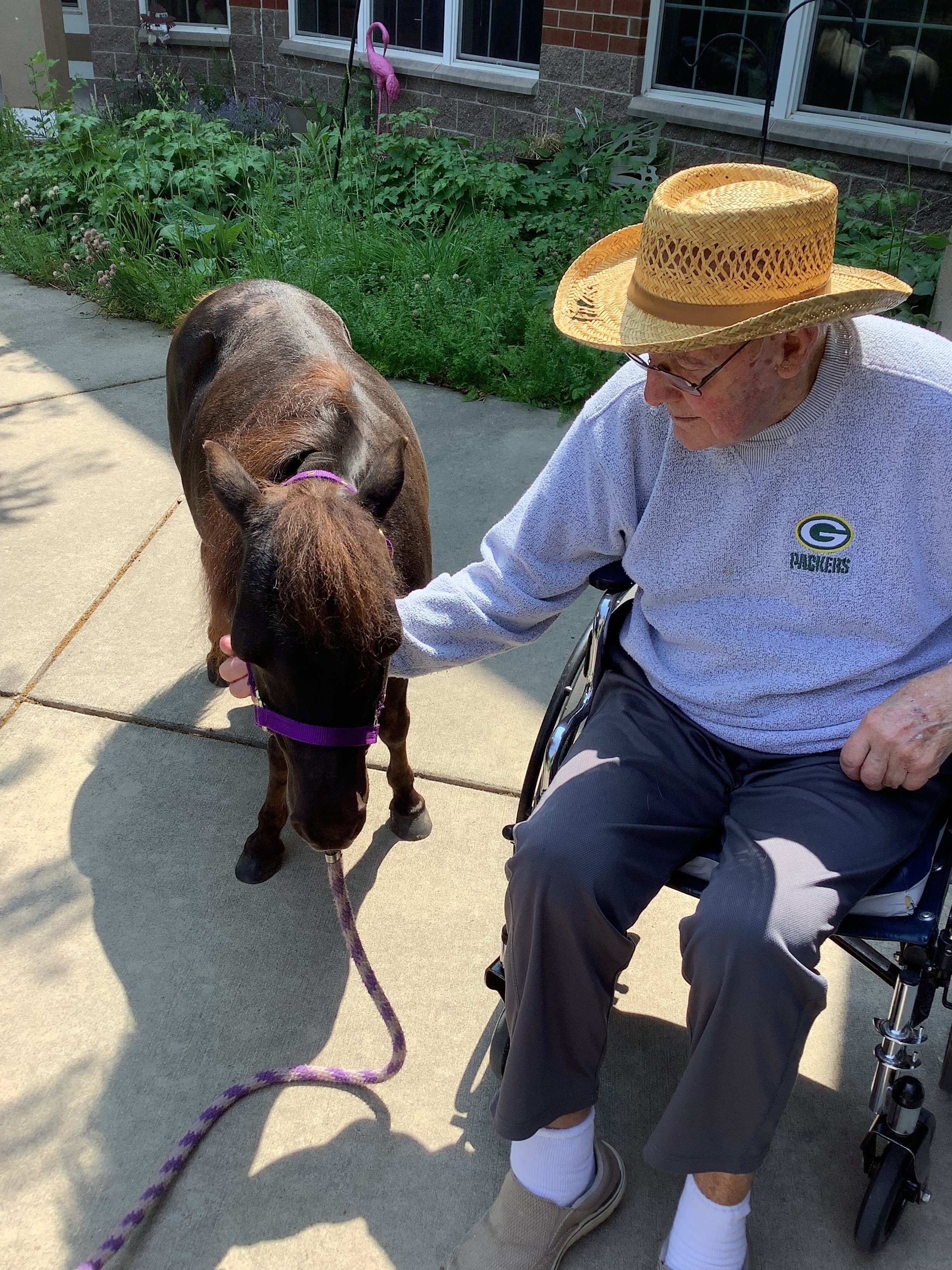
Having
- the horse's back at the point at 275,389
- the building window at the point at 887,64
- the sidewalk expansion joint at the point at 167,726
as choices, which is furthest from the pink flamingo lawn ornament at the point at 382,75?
the sidewalk expansion joint at the point at 167,726

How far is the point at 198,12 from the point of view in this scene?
32.5 feet

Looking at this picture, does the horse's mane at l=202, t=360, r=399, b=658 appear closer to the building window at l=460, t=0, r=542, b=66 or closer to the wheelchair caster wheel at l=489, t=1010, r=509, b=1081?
the wheelchair caster wheel at l=489, t=1010, r=509, b=1081

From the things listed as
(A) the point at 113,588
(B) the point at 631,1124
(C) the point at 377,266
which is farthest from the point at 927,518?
(C) the point at 377,266

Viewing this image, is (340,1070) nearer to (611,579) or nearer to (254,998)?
(254,998)

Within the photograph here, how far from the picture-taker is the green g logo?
180 centimetres

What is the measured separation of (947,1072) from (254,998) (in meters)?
1.43

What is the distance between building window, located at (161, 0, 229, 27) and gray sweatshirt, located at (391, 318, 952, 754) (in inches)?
377

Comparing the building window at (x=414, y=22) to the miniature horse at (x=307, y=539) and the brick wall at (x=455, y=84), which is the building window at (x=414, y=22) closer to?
the brick wall at (x=455, y=84)

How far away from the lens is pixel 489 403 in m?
5.11

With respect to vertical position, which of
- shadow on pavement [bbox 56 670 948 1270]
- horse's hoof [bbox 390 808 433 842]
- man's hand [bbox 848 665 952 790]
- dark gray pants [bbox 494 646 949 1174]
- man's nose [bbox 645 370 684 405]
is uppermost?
man's nose [bbox 645 370 684 405]

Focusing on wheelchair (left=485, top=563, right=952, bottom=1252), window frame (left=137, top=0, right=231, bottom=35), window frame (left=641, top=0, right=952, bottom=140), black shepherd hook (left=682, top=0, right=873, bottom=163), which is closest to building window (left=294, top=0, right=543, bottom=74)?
window frame (left=641, top=0, right=952, bottom=140)

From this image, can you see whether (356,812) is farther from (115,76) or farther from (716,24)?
(115,76)

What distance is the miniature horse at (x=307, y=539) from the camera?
1845 millimetres

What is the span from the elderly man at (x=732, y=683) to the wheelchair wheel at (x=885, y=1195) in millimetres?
236
